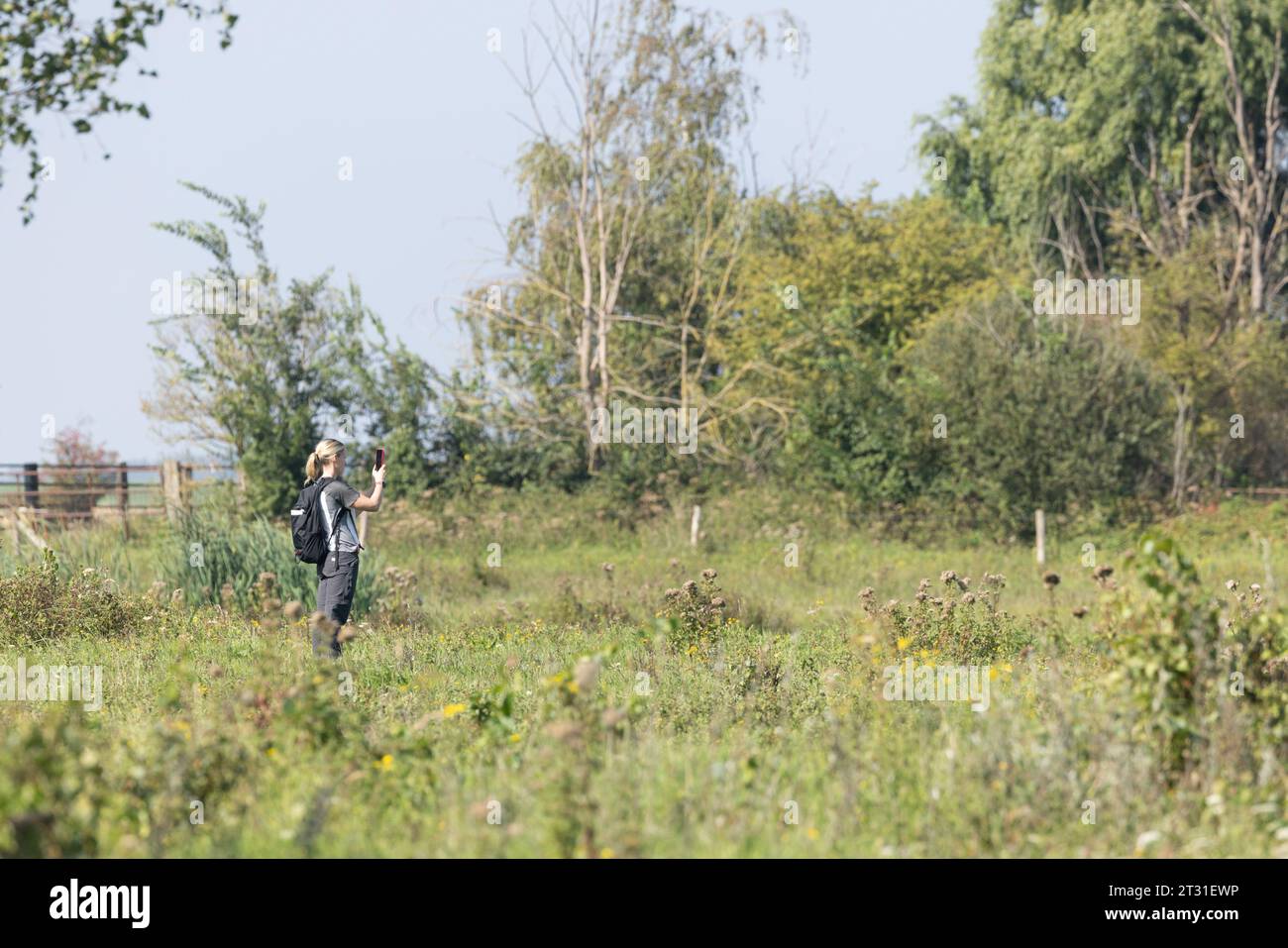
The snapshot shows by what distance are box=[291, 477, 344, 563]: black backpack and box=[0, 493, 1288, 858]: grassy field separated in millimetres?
712

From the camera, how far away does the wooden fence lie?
25734mm

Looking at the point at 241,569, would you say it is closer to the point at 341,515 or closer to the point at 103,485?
the point at 341,515

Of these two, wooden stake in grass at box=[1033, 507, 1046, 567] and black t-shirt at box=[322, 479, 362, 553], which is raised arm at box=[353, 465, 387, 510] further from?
wooden stake in grass at box=[1033, 507, 1046, 567]

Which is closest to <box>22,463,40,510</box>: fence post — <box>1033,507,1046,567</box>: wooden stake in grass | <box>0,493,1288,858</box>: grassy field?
<box>0,493,1288,858</box>: grassy field

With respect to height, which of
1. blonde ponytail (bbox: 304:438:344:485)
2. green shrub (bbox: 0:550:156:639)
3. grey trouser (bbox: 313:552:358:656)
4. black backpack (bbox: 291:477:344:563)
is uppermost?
blonde ponytail (bbox: 304:438:344:485)

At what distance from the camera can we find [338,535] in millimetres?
9555

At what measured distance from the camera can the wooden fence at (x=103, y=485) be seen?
25734mm

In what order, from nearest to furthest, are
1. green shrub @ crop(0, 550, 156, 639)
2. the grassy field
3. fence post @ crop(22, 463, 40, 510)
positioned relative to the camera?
the grassy field → green shrub @ crop(0, 550, 156, 639) → fence post @ crop(22, 463, 40, 510)

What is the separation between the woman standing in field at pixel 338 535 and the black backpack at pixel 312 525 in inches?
0.6

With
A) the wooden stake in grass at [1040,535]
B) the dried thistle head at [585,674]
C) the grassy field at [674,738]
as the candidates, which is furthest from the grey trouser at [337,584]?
the wooden stake in grass at [1040,535]

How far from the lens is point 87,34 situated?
14.1m

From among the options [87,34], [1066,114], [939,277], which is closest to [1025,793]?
[87,34]

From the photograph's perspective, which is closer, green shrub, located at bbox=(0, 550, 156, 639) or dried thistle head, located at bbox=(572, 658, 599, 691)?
dried thistle head, located at bbox=(572, 658, 599, 691)
